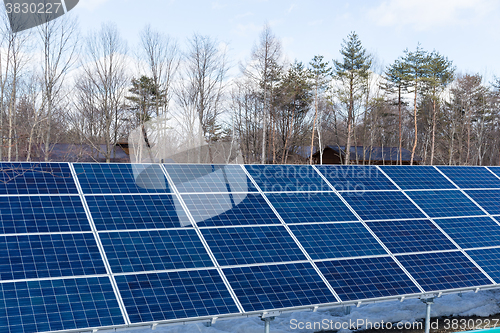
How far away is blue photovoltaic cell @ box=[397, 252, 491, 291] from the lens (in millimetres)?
8469

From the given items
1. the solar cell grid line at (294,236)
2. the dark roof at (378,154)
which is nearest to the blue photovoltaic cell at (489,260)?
the solar cell grid line at (294,236)

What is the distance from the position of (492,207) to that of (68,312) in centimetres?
1163

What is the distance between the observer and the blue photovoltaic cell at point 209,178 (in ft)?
33.6

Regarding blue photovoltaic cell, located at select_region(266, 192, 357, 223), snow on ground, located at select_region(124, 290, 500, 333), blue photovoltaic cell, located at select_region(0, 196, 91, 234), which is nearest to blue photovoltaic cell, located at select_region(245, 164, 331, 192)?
blue photovoltaic cell, located at select_region(266, 192, 357, 223)

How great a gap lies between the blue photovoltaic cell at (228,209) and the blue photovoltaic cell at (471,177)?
706 cm

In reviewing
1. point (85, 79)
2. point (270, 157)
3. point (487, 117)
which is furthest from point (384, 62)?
point (85, 79)

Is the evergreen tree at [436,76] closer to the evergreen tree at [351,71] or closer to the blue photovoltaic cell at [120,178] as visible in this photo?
the evergreen tree at [351,71]

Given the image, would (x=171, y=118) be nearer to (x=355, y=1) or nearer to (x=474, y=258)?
(x=355, y=1)

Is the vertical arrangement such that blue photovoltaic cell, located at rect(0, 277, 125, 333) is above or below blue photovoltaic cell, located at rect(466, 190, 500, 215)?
below

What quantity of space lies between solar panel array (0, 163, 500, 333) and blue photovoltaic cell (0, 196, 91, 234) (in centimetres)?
3

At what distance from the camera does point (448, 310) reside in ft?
38.7

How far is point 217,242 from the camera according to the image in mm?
8484

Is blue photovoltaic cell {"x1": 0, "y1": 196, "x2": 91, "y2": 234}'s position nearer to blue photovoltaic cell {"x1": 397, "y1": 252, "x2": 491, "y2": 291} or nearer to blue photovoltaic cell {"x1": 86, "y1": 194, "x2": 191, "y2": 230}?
blue photovoltaic cell {"x1": 86, "y1": 194, "x2": 191, "y2": 230}

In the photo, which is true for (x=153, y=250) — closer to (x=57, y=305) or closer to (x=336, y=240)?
(x=57, y=305)
